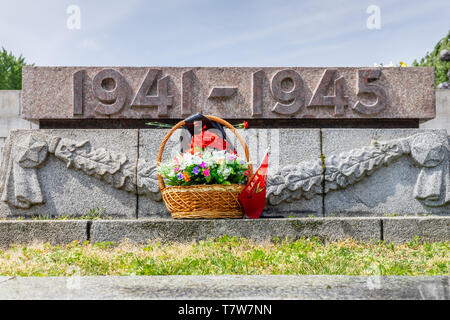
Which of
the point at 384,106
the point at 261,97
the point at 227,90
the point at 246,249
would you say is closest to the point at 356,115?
the point at 384,106

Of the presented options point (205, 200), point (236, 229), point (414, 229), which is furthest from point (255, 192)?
point (414, 229)

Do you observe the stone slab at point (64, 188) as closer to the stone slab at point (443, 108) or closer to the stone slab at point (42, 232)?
the stone slab at point (42, 232)

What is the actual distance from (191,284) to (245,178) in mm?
3344

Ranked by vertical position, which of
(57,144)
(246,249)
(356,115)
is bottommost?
(246,249)

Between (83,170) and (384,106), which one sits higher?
(384,106)

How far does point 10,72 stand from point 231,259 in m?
27.1

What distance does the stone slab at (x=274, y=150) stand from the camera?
6211 millimetres

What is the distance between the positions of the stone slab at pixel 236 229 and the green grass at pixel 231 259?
0.34 ft

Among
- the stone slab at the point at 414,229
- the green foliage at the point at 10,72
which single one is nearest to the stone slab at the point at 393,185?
the stone slab at the point at 414,229

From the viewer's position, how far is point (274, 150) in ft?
20.8

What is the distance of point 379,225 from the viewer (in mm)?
5277

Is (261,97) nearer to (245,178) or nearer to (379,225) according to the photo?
(245,178)

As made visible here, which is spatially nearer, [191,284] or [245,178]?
[191,284]
